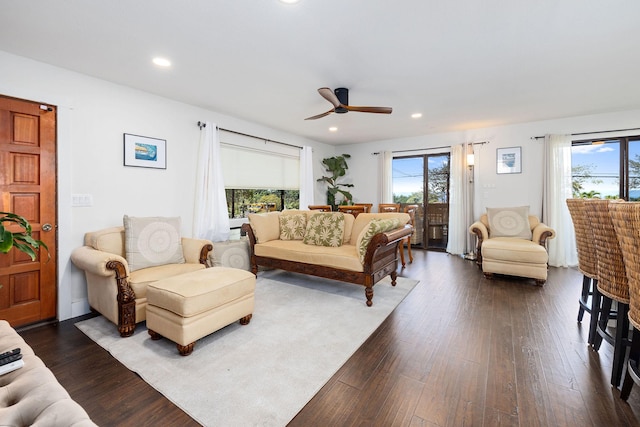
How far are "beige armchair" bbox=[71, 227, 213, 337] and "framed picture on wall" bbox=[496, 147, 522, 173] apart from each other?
5522mm

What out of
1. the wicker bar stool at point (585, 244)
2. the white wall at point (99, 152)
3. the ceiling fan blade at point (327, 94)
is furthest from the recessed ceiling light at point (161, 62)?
the wicker bar stool at point (585, 244)

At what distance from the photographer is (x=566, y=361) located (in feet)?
6.64

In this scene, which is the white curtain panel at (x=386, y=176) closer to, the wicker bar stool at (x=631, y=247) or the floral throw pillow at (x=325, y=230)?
the floral throw pillow at (x=325, y=230)

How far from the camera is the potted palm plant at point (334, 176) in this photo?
22.0 feet

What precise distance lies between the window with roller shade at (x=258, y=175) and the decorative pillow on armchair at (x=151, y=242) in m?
1.61

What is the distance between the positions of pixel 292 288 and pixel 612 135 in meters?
5.65

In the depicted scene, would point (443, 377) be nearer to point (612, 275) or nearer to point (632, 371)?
point (632, 371)

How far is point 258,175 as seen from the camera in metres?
5.16

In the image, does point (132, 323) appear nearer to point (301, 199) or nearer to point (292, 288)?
point (292, 288)

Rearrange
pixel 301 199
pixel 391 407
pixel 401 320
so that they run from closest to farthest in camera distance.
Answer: pixel 391 407
pixel 401 320
pixel 301 199

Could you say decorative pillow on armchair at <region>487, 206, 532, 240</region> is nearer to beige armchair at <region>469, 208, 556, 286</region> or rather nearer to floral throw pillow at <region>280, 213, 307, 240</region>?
beige armchair at <region>469, 208, 556, 286</region>

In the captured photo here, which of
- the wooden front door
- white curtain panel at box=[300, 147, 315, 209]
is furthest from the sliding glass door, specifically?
the wooden front door

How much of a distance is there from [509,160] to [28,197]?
6924 millimetres

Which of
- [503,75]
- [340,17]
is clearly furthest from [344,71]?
[503,75]
